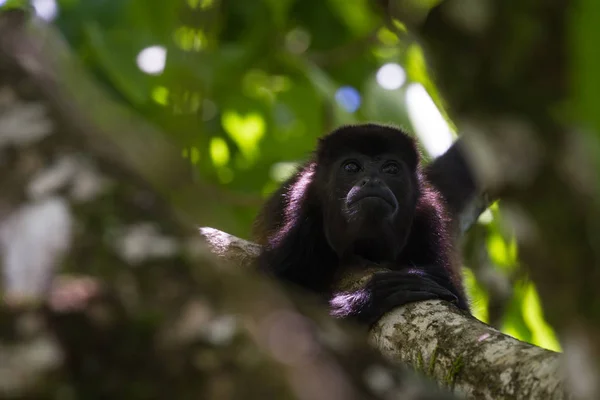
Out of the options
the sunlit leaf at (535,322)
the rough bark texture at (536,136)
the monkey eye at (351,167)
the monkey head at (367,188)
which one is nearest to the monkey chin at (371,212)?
the monkey head at (367,188)

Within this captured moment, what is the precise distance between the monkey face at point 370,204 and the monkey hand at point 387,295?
696 millimetres

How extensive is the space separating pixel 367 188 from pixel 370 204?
0.09 metres

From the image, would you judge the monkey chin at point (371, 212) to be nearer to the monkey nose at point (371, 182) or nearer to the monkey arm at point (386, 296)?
the monkey nose at point (371, 182)

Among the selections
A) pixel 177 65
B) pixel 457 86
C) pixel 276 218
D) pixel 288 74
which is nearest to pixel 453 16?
pixel 457 86

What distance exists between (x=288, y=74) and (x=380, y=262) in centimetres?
145

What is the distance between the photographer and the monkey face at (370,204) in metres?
3.77

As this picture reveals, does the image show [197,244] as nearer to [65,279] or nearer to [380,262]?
[65,279]

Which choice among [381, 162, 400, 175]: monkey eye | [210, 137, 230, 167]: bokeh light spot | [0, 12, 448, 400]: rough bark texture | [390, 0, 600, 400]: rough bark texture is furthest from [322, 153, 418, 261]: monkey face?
[390, 0, 600, 400]: rough bark texture

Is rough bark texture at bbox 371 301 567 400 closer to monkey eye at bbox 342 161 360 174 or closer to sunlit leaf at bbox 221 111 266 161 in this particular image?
monkey eye at bbox 342 161 360 174

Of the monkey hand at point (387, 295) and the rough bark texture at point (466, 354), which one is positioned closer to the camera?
the rough bark texture at point (466, 354)

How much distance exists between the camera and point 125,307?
99 centimetres

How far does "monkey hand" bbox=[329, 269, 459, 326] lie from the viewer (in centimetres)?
267

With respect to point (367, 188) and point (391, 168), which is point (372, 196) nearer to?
point (367, 188)

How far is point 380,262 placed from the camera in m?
3.93
